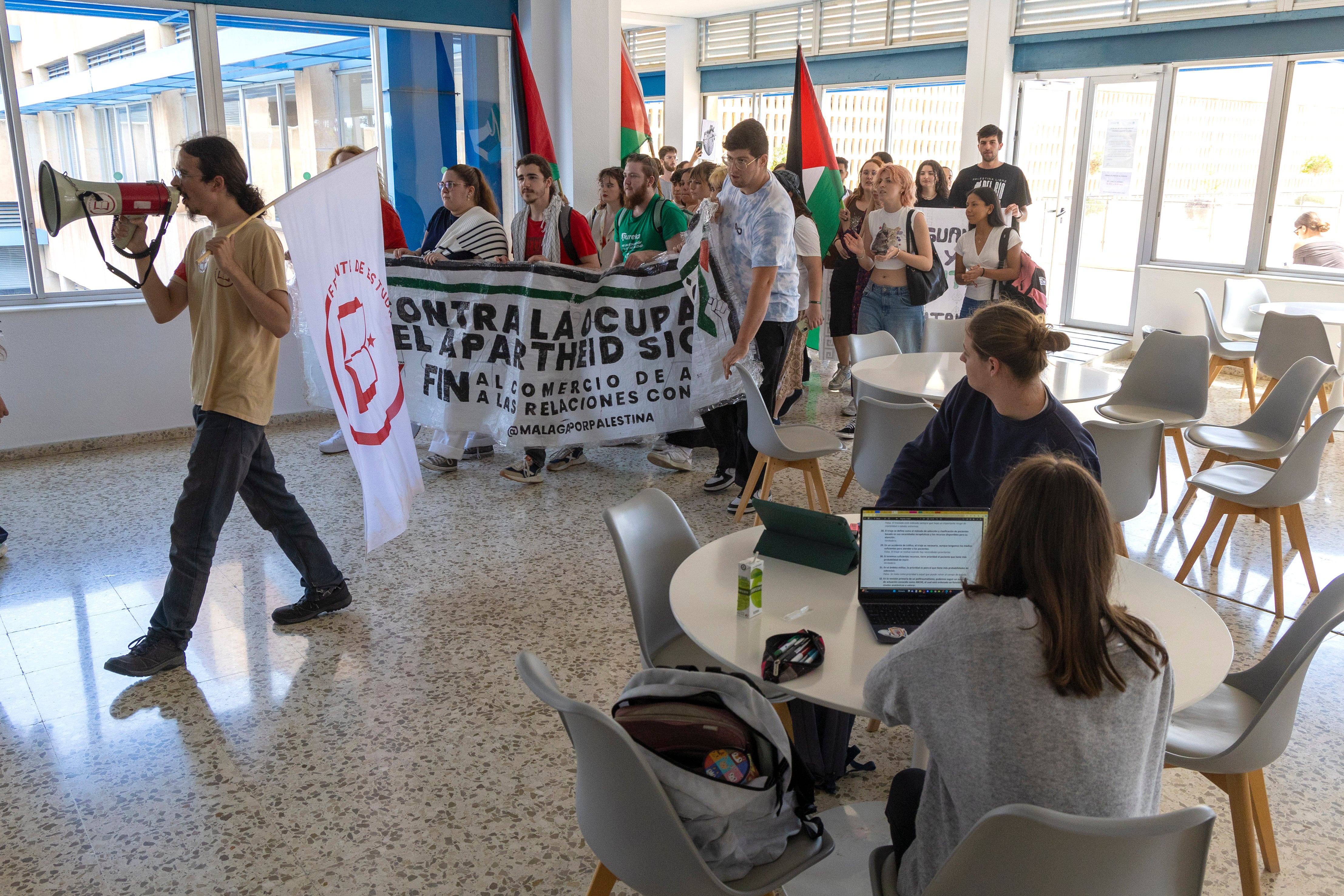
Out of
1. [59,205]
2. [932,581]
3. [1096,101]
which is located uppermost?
[1096,101]

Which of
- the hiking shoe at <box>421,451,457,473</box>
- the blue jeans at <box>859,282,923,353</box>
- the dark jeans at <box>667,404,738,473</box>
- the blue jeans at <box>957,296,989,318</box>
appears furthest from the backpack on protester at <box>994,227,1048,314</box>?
the hiking shoe at <box>421,451,457,473</box>

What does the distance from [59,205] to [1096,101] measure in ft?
28.9

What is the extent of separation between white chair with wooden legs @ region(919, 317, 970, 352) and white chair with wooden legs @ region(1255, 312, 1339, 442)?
1886 millimetres

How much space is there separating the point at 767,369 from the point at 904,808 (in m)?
3.23

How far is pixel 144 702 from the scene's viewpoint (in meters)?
3.06

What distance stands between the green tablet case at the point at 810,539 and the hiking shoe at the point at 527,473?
299cm

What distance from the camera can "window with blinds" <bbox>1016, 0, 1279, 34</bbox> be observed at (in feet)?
25.9

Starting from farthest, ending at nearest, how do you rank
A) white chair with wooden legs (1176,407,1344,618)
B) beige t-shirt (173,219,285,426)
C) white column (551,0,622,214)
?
white column (551,0,622,214)
white chair with wooden legs (1176,407,1344,618)
beige t-shirt (173,219,285,426)

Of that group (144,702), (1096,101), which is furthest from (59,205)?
(1096,101)

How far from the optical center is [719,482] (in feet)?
16.8

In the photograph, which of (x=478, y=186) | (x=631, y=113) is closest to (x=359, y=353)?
(x=478, y=186)

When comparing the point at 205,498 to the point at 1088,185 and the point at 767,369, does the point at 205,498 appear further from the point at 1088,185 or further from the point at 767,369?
the point at 1088,185

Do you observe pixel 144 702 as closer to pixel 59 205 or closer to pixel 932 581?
pixel 59 205

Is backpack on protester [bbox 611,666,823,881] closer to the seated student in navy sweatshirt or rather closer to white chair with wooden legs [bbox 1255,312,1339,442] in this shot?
the seated student in navy sweatshirt
